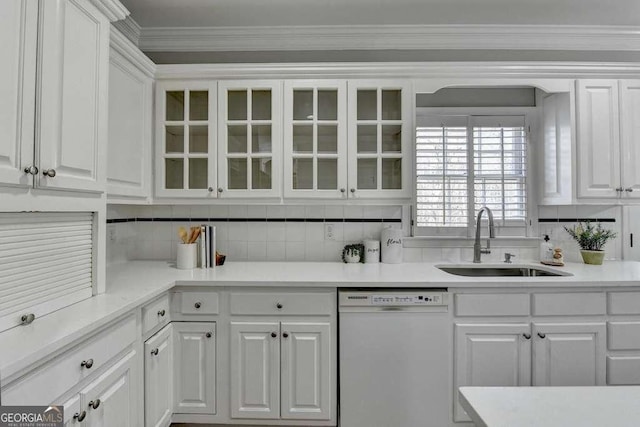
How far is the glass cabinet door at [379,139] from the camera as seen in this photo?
223 centimetres

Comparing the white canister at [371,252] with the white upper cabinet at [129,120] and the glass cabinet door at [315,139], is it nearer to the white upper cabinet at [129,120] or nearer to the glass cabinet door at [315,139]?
the glass cabinet door at [315,139]

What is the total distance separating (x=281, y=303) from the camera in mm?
1871

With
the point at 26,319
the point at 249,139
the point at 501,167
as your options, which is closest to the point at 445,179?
the point at 501,167

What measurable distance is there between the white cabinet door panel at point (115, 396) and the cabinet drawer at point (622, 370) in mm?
2519

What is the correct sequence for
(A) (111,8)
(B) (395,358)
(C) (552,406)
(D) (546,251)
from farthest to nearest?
(D) (546,251) → (B) (395,358) → (A) (111,8) → (C) (552,406)

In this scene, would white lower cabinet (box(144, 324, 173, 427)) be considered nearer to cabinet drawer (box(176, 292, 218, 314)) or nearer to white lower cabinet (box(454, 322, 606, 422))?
cabinet drawer (box(176, 292, 218, 314))

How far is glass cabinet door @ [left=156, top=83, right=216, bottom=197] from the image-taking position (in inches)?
88.4

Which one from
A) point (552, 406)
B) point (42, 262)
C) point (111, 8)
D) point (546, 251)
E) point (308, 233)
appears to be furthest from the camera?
point (308, 233)

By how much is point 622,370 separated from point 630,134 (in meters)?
1.54

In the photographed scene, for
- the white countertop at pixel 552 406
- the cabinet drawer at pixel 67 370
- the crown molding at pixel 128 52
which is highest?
the crown molding at pixel 128 52

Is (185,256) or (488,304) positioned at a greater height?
(185,256)

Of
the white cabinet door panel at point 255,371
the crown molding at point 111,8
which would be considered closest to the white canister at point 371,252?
the white cabinet door panel at point 255,371

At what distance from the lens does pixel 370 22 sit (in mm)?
2447

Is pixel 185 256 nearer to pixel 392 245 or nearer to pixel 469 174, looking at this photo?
pixel 392 245
